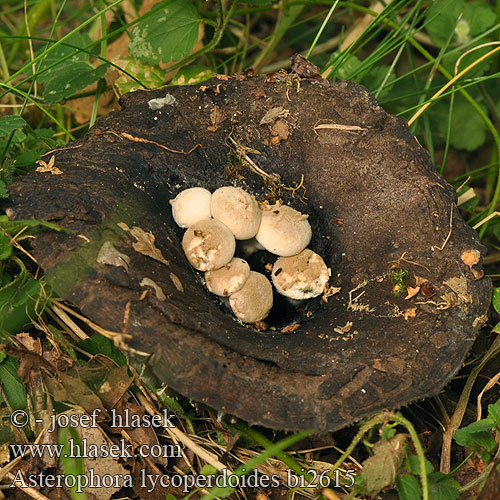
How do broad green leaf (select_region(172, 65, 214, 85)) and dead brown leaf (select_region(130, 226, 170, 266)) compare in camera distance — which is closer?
dead brown leaf (select_region(130, 226, 170, 266))

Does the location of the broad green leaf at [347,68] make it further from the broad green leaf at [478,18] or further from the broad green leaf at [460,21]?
the broad green leaf at [478,18]

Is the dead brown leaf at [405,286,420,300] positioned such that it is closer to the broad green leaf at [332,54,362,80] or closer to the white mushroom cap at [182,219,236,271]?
the white mushroom cap at [182,219,236,271]

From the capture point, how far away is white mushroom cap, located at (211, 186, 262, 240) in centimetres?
255

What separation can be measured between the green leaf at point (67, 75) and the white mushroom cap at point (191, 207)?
3.21 ft

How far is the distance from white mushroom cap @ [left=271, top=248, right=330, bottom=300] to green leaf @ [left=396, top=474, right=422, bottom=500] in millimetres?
925

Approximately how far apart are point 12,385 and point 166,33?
7.01 ft

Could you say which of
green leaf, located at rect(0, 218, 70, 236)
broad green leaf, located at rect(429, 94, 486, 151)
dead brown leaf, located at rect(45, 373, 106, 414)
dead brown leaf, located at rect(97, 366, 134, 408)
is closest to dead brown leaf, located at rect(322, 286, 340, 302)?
dead brown leaf, located at rect(97, 366, 134, 408)

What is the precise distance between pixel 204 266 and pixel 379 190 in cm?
93

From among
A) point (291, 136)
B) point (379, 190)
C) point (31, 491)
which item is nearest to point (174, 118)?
point (291, 136)

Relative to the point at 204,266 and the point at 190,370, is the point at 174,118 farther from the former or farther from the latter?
the point at 190,370

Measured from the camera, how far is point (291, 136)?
2.85 m

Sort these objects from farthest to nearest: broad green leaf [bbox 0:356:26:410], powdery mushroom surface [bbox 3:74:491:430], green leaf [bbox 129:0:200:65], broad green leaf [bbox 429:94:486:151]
Answer: broad green leaf [bbox 429:94:486:151] < green leaf [bbox 129:0:200:65] < broad green leaf [bbox 0:356:26:410] < powdery mushroom surface [bbox 3:74:491:430]

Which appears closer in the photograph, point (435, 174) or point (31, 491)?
point (31, 491)

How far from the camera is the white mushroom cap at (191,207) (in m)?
2.60
